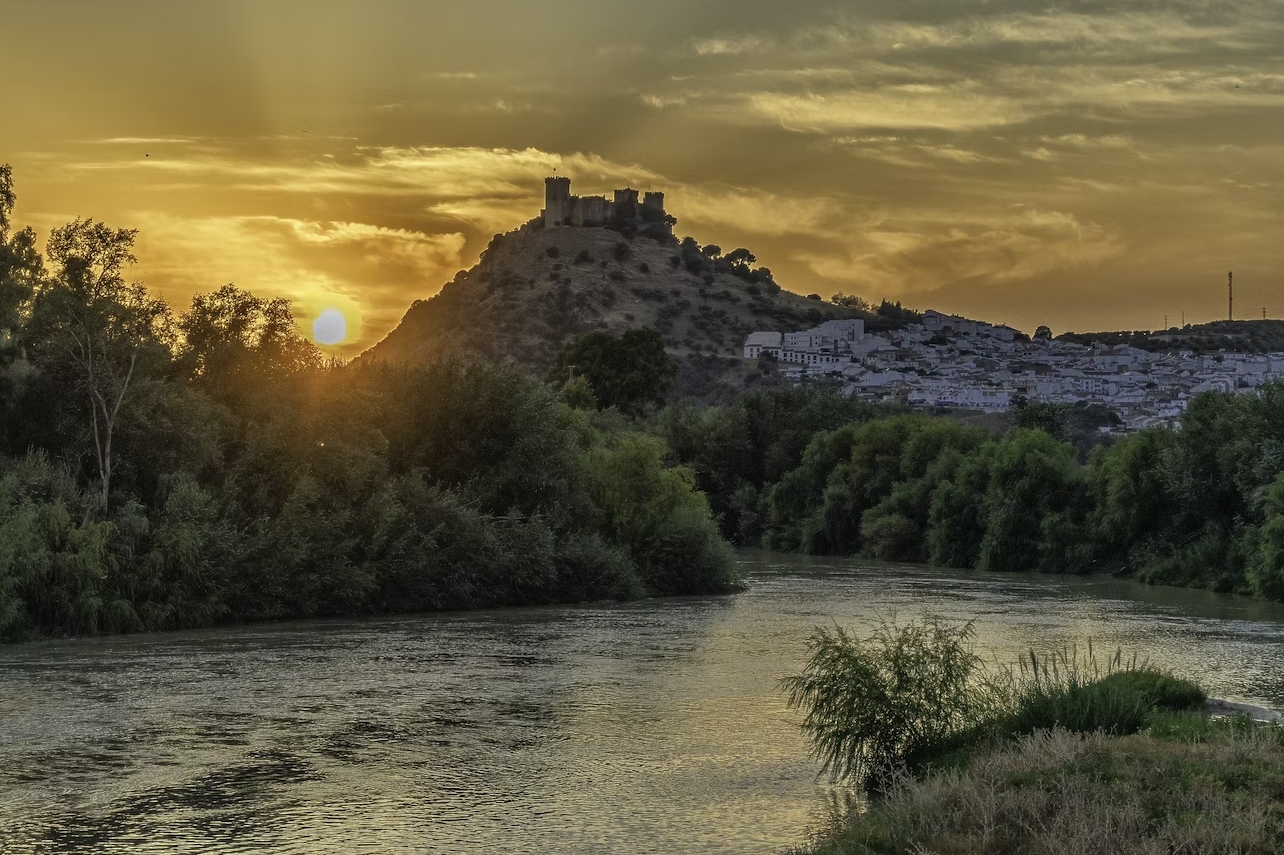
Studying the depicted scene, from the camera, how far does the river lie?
56.4 feet

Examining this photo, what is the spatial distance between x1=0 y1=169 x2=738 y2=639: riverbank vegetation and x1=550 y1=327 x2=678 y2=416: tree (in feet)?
179

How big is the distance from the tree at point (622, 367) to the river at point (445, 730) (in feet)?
213

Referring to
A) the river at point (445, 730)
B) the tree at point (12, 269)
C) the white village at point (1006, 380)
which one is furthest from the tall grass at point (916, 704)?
the white village at point (1006, 380)

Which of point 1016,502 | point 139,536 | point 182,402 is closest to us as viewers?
point 139,536

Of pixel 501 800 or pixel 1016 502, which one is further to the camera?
pixel 1016 502

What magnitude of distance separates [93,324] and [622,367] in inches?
2743

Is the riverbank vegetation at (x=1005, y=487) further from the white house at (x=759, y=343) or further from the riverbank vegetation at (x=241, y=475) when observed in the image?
the white house at (x=759, y=343)

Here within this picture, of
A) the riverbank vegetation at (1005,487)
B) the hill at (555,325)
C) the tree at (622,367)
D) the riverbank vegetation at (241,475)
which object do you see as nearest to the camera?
the riverbank vegetation at (241,475)

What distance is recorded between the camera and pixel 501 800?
18.7m

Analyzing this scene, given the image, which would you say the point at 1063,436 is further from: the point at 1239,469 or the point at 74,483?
the point at 74,483

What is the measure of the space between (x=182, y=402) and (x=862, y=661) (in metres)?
29.0

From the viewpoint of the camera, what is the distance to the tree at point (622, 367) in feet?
354

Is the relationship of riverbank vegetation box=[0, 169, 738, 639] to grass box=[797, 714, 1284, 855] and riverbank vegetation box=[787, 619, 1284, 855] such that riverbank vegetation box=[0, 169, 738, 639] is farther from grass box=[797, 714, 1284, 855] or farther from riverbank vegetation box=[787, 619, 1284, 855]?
grass box=[797, 714, 1284, 855]

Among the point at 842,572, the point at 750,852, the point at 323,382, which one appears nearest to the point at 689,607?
the point at 323,382
